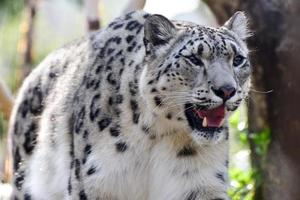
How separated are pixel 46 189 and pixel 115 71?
1509 millimetres

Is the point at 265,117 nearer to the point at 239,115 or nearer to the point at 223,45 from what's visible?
the point at 239,115

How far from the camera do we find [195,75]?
7941 mm

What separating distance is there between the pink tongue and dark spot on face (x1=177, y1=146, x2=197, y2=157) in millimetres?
461

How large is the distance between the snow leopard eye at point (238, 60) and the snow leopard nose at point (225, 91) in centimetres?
37

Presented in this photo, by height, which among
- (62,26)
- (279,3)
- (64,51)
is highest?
(64,51)

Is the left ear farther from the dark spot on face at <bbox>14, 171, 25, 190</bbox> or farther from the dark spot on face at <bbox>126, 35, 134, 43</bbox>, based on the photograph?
the dark spot on face at <bbox>14, 171, 25, 190</bbox>

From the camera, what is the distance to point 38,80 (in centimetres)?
1020

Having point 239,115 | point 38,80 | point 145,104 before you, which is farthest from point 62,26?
point 145,104

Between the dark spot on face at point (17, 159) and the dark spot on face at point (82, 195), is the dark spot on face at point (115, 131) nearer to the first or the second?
the dark spot on face at point (82, 195)

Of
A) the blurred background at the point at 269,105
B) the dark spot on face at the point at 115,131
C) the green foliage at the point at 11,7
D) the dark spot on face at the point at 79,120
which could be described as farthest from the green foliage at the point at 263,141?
the green foliage at the point at 11,7

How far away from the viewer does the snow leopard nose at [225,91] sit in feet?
25.4

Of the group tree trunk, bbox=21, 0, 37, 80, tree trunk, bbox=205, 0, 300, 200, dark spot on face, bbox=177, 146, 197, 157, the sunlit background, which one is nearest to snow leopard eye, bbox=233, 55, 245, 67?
dark spot on face, bbox=177, 146, 197, 157

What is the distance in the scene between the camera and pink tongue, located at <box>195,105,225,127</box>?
25.9 feet

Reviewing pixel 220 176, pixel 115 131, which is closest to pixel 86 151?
pixel 115 131
